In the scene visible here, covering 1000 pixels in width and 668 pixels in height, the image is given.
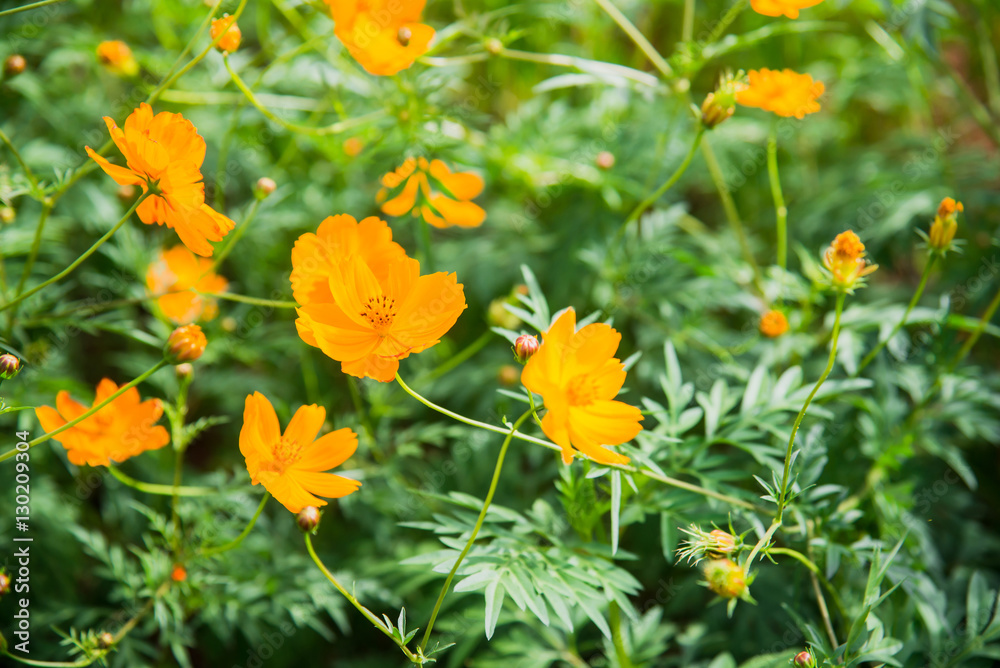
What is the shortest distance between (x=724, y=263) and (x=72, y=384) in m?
1.44

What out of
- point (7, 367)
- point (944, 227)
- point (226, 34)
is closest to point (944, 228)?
point (944, 227)

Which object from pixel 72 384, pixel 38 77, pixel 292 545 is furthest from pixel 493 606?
pixel 38 77

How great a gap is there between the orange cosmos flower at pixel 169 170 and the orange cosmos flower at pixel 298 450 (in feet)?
0.74

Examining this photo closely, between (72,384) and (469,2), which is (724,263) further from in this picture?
(72,384)

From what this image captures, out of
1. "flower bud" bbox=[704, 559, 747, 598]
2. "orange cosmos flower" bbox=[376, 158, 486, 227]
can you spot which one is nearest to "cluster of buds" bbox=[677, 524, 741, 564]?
"flower bud" bbox=[704, 559, 747, 598]

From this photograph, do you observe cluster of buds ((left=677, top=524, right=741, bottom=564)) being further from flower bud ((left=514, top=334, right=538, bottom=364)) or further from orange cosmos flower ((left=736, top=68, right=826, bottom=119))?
orange cosmos flower ((left=736, top=68, right=826, bottom=119))

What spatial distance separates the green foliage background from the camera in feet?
3.67

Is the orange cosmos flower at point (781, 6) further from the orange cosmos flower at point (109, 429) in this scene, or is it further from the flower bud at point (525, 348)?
the orange cosmos flower at point (109, 429)

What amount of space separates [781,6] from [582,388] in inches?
27.6

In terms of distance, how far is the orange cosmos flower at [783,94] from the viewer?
1191 mm

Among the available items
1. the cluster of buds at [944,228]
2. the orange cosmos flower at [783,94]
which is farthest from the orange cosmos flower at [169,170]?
the cluster of buds at [944,228]

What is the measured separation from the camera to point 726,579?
0.77 meters

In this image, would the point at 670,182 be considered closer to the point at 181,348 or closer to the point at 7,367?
the point at 181,348

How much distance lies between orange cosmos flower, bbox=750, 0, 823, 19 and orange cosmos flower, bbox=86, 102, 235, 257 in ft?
2.79
